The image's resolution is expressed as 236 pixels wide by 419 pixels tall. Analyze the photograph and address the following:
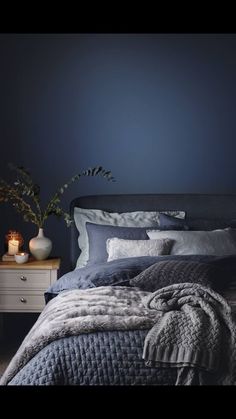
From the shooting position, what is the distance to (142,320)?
3162mm

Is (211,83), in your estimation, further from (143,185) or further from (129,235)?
(129,235)

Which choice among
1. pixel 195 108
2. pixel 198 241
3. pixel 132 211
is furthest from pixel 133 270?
pixel 195 108

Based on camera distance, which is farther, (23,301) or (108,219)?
(108,219)

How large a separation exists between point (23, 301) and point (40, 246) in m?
0.41

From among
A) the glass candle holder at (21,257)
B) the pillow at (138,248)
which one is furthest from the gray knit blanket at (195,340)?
the glass candle holder at (21,257)

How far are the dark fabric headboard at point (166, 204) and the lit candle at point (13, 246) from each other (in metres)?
0.41

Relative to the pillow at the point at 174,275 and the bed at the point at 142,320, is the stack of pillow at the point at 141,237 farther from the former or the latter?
the pillow at the point at 174,275

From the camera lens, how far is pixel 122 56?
5.23m

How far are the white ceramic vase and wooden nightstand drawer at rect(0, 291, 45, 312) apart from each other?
305 mm

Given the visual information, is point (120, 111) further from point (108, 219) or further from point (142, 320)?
point (142, 320)

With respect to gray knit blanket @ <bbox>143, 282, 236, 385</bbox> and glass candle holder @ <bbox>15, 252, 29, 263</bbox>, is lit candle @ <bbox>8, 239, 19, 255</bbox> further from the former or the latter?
gray knit blanket @ <bbox>143, 282, 236, 385</bbox>

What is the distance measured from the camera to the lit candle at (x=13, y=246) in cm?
505

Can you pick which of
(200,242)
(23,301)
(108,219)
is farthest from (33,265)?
(200,242)
